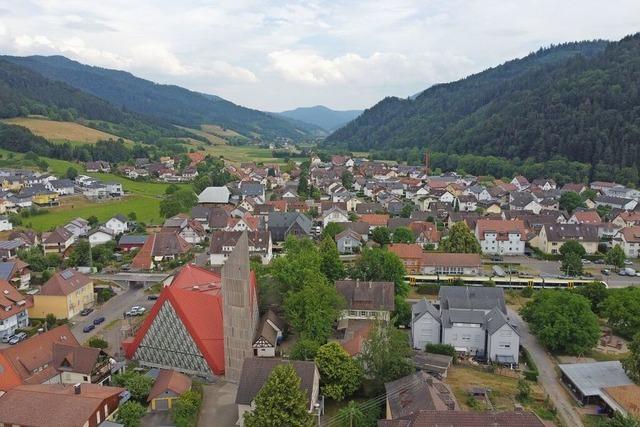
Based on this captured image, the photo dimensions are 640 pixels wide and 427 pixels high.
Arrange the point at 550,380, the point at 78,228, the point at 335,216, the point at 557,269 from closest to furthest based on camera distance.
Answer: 1. the point at 550,380
2. the point at 557,269
3. the point at 78,228
4. the point at 335,216

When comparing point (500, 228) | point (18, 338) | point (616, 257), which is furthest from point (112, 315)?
point (616, 257)

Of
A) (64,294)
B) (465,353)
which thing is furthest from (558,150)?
(64,294)

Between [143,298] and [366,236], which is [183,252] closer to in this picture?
[143,298]

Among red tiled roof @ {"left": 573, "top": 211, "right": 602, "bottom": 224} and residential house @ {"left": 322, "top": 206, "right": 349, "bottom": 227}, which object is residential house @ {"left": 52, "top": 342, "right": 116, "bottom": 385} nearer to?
residential house @ {"left": 322, "top": 206, "right": 349, "bottom": 227}

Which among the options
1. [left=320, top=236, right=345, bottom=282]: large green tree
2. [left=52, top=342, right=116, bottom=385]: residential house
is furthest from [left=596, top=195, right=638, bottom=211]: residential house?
[left=52, top=342, right=116, bottom=385]: residential house

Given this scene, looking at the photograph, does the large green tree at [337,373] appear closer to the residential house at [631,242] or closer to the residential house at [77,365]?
the residential house at [77,365]

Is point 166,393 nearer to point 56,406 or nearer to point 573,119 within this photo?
point 56,406
